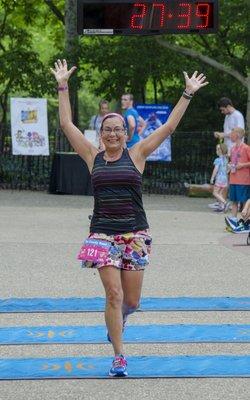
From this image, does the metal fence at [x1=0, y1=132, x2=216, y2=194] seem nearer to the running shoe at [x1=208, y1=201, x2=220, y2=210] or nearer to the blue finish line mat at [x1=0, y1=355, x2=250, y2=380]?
the running shoe at [x1=208, y1=201, x2=220, y2=210]

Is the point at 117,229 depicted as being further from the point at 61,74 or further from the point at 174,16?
the point at 174,16

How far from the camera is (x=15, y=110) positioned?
22.7 m

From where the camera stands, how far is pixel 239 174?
1795 cm

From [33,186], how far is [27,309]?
49.1 feet

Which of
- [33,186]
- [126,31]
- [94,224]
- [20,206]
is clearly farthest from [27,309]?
[33,186]

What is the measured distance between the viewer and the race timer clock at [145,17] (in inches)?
707

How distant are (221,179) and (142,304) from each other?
10.6 m

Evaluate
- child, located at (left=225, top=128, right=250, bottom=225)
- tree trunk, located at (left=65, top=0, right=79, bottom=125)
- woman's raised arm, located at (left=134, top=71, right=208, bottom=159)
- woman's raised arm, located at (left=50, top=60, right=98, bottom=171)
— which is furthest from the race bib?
tree trunk, located at (left=65, top=0, right=79, bottom=125)

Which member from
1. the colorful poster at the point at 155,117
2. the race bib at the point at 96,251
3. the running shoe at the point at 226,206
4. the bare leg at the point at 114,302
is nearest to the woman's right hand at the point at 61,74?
the race bib at the point at 96,251

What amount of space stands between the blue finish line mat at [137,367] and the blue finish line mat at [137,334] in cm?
61

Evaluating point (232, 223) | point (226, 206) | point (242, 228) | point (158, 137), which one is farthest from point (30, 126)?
point (158, 137)

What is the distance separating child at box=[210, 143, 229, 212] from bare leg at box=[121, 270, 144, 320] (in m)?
12.3

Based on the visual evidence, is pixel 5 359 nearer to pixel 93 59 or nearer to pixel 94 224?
pixel 94 224

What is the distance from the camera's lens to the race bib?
7199 millimetres
